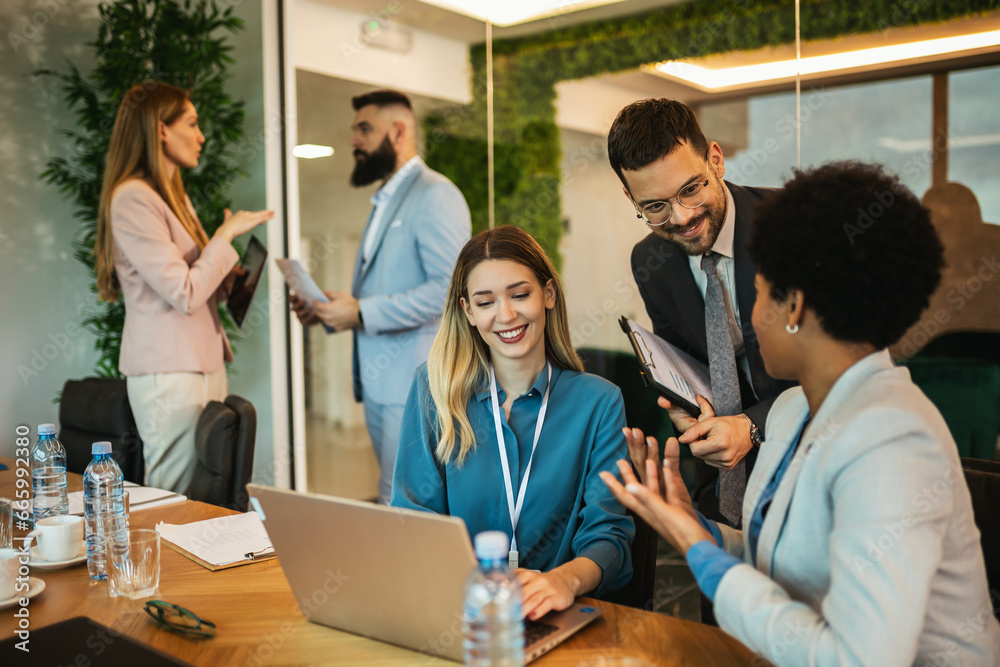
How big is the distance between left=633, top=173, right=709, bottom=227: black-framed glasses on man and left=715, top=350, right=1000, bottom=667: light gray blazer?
0.90 metres

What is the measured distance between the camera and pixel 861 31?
9.29ft

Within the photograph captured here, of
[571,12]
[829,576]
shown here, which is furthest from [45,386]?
[829,576]

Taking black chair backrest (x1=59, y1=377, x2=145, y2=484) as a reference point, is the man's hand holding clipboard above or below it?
above

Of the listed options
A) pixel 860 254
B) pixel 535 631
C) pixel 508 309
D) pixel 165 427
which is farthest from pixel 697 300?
pixel 165 427

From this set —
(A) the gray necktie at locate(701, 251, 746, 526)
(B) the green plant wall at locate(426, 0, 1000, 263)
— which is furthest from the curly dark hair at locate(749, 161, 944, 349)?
(B) the green plant wall at locate(426, 0, 1000, 263)

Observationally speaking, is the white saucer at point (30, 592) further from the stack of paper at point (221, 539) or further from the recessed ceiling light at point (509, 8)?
the recessed ceiling light at point (509, 8)

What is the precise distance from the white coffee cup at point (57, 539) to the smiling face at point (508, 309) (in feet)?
3.13

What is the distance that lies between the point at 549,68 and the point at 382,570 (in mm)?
3011

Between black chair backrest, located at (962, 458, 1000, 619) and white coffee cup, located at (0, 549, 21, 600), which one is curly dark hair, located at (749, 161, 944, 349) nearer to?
black chair backrest, located at (962, 458, 1000, 619)

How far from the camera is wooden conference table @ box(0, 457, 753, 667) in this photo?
112cm

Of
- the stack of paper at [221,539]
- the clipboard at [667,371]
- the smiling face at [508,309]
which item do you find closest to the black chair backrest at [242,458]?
the stack of paper at [221,539]

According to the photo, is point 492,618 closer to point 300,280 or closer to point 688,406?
point 688,406

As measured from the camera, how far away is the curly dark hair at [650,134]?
6.19 ft

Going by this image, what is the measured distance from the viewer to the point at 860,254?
104 centimetres
